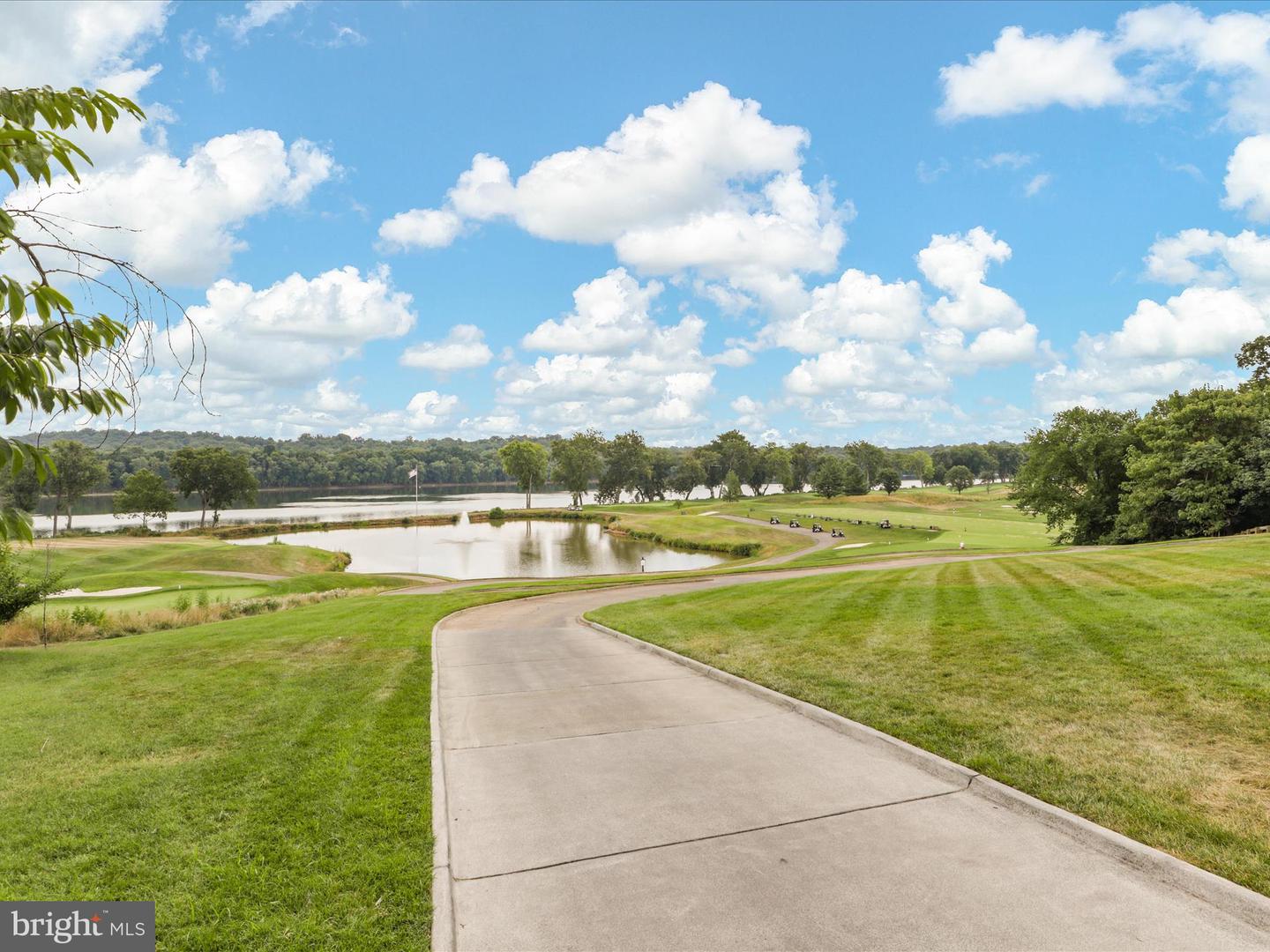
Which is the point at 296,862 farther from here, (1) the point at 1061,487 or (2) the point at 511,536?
(2) the point at 511,536

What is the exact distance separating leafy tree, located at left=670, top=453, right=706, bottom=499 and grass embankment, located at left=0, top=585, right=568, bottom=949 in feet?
452

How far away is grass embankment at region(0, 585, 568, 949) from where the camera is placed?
4.64 metres

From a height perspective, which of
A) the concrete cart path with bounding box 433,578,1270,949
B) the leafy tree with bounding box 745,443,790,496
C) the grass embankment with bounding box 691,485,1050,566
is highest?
the leafy tree with bounding box 745,443,790,496

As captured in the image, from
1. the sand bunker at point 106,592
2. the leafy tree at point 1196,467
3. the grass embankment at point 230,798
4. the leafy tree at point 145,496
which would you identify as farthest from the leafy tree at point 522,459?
the grass embankment at point 230,798

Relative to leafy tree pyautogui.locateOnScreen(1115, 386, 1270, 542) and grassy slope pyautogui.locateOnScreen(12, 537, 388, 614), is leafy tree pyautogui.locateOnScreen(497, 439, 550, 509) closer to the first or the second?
grassy slope pyautogui.locateOnScreen(12, 537, 388, 614)

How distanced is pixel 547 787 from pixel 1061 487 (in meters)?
50.3

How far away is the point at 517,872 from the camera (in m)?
5.16

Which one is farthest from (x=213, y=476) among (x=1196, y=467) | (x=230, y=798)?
(x=1196, y=467)

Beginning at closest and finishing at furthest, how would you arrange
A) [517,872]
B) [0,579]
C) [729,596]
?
[517,872]
[0,579]
[729,596]

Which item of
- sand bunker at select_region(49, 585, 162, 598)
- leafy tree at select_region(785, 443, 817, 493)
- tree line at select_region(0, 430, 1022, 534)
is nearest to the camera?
sand bunker at select_region(49, 585, 162, 598)

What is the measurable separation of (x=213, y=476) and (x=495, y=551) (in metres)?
49.4

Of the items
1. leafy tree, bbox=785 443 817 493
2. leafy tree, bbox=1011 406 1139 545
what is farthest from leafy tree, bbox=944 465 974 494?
leafy tree, bbox=1011 406 1139 545

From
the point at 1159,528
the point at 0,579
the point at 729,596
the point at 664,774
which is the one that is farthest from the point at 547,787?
the point at 1159,528

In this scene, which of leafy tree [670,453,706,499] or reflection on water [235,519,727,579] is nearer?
reflection on water [235,519,727,579]
